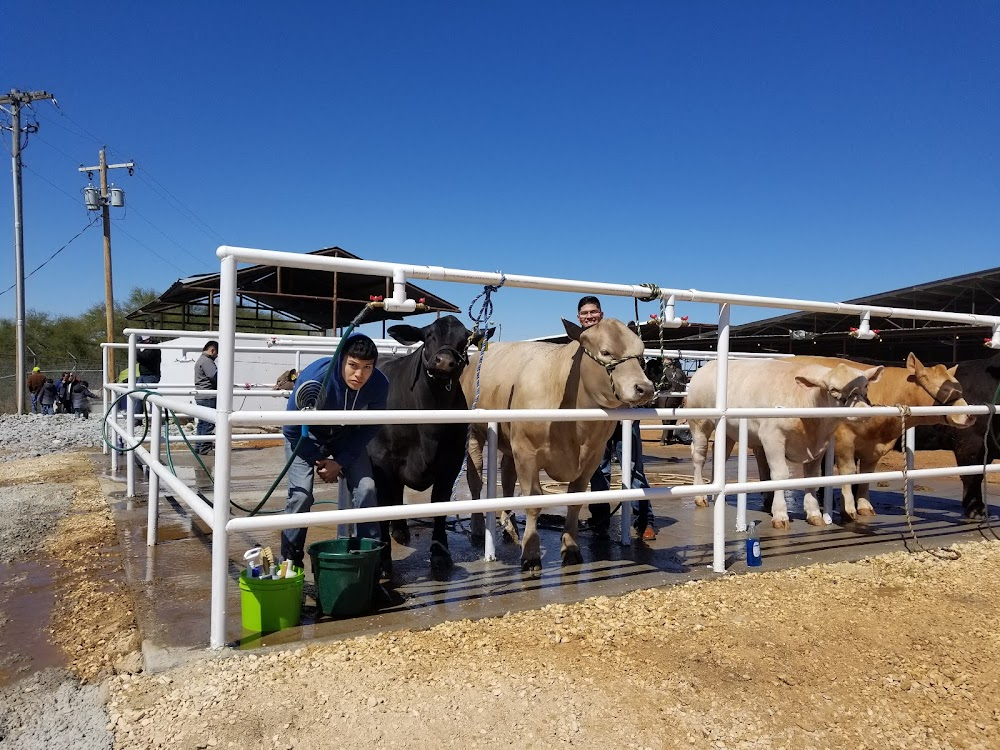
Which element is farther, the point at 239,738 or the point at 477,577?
the point at 477,577

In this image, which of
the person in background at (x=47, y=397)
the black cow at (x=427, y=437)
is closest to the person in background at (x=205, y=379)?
the black cow at (x=427, y=437)

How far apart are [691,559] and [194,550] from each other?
Answer: 11.5 ft

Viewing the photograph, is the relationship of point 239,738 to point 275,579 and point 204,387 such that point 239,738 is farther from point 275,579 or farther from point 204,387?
point 204,387

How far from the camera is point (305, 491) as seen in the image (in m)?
3.91

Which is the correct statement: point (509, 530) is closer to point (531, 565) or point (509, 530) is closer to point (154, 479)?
point (531, 565)

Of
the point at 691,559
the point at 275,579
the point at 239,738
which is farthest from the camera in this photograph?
the point at 691,559

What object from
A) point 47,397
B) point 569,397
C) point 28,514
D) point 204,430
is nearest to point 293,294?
point 204,430

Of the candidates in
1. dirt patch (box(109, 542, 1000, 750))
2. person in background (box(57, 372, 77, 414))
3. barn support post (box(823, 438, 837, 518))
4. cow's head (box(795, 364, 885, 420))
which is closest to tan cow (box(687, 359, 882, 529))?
cow's head (box(795, 364, 885, 420))

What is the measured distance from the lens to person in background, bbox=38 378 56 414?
77.4ft

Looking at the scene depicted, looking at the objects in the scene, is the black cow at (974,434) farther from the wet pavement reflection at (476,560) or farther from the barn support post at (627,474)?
the barn support post at (627,474)

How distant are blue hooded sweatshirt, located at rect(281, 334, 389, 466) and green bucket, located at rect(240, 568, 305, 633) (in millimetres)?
821

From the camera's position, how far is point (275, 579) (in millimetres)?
3229

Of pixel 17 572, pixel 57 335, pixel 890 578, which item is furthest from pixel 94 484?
pixel 57 335

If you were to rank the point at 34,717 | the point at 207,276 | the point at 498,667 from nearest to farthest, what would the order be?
the point at 34,717 → the point at 498,667 → the point at 207,276
